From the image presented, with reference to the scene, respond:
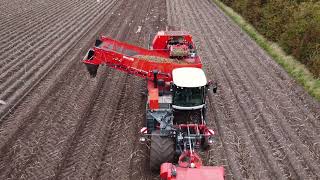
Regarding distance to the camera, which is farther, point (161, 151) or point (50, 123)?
point (50, 123)

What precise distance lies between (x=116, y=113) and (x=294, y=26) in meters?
12.1

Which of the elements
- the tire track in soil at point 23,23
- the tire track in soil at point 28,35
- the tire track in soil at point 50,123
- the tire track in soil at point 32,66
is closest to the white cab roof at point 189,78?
the tire track in soil at point 50,123

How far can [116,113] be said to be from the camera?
1445 centimetres

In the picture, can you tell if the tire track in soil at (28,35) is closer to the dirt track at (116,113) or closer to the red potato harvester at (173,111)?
the dirt track at (116,113)

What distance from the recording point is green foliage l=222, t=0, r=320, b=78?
1884 centimetres

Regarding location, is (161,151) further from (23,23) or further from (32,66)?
(23,23)

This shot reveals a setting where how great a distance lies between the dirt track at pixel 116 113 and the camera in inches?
447

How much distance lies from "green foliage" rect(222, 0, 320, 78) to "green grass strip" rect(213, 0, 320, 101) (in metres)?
0.29

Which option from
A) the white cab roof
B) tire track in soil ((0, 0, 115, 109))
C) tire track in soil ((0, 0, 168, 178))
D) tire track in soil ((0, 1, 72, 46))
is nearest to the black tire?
tire track in soil ((0, 0, 168, 178))

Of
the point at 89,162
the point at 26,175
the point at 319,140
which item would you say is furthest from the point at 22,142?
the point at 319,140

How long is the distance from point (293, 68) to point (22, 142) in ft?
46.7

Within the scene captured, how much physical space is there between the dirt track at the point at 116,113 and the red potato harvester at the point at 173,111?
111cm

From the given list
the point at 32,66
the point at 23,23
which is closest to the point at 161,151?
the point at 32,66

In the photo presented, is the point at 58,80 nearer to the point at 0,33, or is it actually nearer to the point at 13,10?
the point at 0,33
